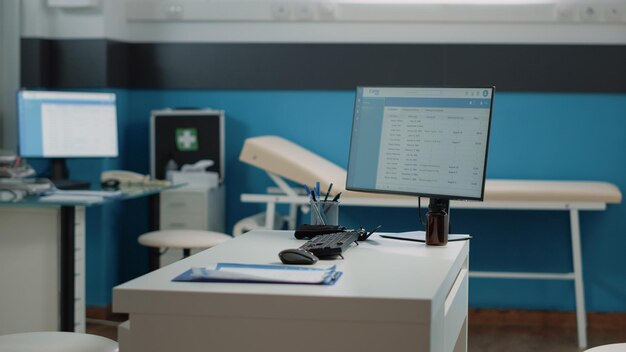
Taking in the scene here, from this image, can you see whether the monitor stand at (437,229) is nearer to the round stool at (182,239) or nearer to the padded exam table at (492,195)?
the padded exam table at (492,195)

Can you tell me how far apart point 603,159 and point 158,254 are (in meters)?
2.34

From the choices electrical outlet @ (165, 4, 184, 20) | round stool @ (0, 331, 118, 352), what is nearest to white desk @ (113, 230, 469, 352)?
round stool @ (0, 331, 118, 352)

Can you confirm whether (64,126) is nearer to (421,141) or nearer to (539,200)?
(539,200)

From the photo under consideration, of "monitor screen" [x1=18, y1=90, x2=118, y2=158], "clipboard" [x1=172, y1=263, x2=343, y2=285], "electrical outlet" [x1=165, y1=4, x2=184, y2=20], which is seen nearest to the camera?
"clipboard" [x1=172, y1=263, x2=343, y2=285]

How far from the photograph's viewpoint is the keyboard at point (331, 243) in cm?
220

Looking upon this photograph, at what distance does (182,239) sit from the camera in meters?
4.33

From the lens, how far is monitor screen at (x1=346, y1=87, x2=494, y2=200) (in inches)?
99.4

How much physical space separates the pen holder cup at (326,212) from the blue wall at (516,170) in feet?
7.53

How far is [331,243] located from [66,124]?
2596 millimetres

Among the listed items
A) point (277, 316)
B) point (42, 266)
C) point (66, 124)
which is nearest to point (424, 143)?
point (277, 316)

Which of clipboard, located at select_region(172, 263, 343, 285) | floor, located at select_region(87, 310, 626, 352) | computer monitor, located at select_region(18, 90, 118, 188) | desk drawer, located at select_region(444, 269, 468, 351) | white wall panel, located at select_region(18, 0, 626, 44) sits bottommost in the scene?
floor, located at select_region(87, 310, 626, 352)

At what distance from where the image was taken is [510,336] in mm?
4688

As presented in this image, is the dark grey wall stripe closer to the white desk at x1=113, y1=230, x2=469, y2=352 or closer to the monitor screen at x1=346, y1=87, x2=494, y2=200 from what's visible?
the monitor screen at x1=346, y1=87, x2=494, y2=200

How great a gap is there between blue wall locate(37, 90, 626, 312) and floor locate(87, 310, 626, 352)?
2.2 inches
